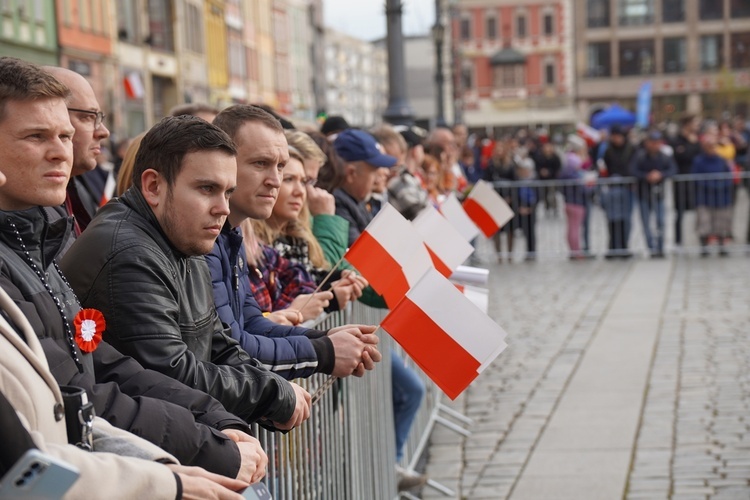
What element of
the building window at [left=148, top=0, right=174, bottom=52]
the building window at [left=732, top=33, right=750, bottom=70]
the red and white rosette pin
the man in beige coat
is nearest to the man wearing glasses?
the red and white rosette pin

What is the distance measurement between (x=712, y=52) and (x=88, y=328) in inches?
3816

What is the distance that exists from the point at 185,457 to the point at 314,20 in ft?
333

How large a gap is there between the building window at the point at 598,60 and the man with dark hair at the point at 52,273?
317 feet

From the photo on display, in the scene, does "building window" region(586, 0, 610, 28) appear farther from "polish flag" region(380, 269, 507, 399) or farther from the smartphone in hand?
the smartphone in hand

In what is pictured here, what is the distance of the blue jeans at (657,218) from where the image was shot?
20.0 metres

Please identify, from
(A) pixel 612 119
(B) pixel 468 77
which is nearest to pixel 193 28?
(A) pixel 612 119

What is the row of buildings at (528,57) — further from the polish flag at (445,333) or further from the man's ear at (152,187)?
the man's ear at (152,187)

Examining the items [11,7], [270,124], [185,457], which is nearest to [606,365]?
[270,124]

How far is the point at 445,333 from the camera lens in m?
4.61

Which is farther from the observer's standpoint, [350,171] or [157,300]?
[350,171]

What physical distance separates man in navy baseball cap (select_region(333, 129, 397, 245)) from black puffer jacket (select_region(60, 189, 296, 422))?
353cm

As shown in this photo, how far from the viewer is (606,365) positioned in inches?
428

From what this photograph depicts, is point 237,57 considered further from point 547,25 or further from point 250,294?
point 250,294

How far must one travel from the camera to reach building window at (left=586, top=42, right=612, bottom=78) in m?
97.4
